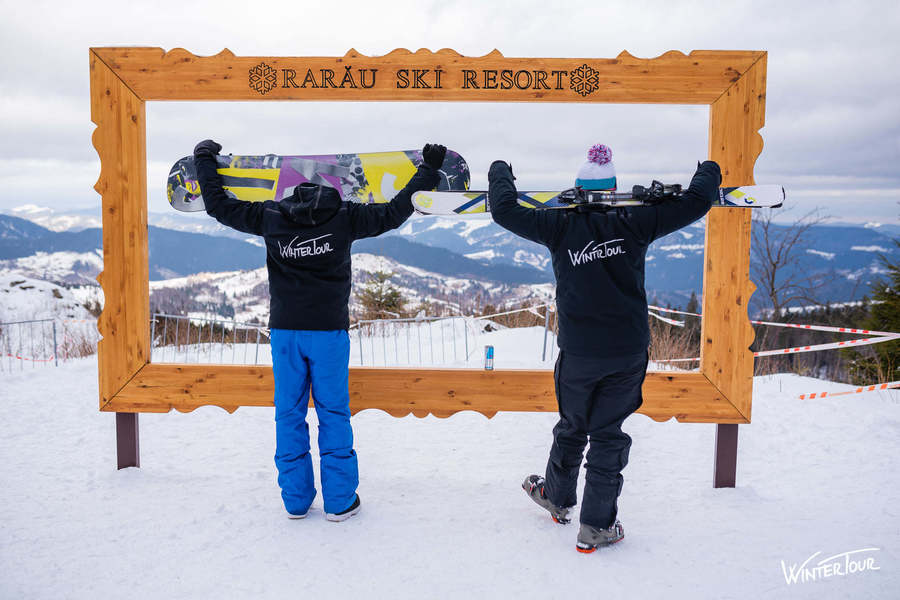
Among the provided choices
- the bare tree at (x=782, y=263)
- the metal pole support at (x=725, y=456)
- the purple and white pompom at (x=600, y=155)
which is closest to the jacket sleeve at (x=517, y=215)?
the purple and white pompom at (x=600, y=155)

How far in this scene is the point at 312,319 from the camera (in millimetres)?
2873

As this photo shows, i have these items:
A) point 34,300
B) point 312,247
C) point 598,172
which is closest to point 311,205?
point 312,247

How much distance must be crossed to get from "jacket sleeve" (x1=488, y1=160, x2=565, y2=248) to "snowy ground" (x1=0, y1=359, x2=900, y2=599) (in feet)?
5.10

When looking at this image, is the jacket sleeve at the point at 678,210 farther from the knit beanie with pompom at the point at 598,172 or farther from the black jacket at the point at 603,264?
the knit beanie with pompom at the point at 598,172

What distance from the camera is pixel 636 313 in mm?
2604

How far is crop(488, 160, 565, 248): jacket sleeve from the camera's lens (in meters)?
2.64

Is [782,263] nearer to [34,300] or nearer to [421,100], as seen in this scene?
[421,100]

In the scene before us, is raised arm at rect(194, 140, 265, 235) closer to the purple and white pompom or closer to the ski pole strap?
the ski pole strap

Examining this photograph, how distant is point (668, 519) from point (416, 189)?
2322 millimetres

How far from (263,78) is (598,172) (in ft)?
7.24

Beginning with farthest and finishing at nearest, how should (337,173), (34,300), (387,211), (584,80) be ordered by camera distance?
(34,300), (337,173), (584,80), (387,211)

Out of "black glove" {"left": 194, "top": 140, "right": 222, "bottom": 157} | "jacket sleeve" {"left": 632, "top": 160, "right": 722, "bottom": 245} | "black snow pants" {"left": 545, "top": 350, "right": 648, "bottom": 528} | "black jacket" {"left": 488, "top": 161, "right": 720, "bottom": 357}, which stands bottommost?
"black snow pants" {"left": 545, "top": 350, "right": 648, "bottom": 528}

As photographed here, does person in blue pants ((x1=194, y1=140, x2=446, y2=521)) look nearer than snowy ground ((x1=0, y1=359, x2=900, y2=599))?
No

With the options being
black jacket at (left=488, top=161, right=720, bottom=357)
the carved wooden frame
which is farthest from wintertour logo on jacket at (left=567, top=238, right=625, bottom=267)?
the carved wooden frame
